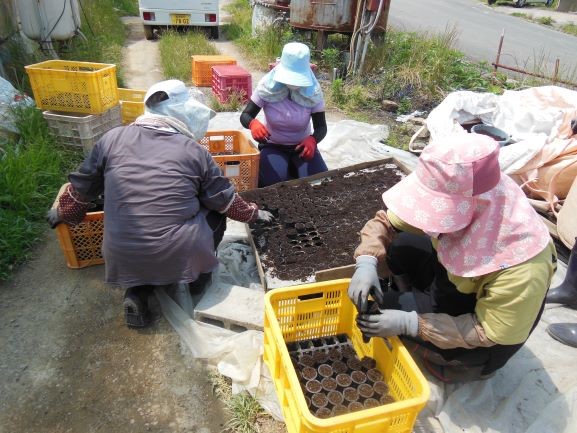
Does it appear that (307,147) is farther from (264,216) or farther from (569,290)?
(569,290)

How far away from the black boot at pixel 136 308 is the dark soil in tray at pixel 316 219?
2.32 feet

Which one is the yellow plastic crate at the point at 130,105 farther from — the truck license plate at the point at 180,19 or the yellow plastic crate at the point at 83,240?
the truck license plate at the point at 180,19

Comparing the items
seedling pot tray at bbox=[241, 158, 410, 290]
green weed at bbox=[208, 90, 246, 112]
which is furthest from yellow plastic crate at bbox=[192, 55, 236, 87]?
seedling pot tray at bbox=[241, 158, 410, 290]

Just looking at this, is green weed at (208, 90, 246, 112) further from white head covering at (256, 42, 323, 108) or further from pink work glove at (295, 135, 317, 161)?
pink work glove at (295, 135, 317, 161)

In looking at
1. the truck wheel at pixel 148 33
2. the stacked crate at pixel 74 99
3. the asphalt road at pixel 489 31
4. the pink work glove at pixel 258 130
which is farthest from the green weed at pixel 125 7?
the pink work glove at pixel 258 130

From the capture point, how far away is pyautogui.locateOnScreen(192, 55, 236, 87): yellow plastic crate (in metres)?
5.90

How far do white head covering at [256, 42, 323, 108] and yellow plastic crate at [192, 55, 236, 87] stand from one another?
2.97m

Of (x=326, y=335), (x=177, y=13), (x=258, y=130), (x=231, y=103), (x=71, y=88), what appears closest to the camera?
(x=326, y=335)

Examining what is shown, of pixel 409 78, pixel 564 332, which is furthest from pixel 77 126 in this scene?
pixel 409 78

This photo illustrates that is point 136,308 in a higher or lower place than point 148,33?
lower

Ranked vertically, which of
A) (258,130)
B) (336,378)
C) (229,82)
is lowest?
(336,378)

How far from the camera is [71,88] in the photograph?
3410 mm

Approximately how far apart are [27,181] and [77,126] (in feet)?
2.27

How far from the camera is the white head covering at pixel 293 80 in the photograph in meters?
2.95
